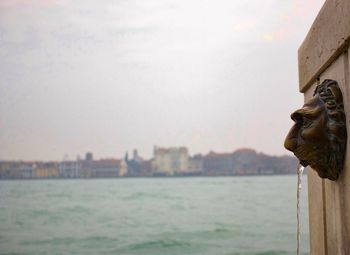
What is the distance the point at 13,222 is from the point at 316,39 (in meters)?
36.2

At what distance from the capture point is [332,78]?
250 cm

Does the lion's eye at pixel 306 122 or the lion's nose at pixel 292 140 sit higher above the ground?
the lion's eye at pixel 306 122

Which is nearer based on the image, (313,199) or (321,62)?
(321,62)

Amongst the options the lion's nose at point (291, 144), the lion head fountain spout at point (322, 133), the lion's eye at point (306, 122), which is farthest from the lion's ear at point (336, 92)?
the lion's nose at point (291, 144)

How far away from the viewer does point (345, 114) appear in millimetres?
2258

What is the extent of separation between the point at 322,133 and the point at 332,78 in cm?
40

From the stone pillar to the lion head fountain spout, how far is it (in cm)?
4

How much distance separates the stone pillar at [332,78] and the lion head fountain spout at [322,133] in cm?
4

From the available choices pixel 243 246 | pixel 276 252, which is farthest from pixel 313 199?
pixel 243 246

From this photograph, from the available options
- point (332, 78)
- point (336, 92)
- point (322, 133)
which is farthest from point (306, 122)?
point (332, 78)

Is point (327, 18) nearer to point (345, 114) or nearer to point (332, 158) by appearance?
point (345, 114)

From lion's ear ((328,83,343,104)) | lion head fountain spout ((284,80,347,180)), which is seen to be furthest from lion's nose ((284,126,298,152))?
lion's ear ((328,83,343,104))

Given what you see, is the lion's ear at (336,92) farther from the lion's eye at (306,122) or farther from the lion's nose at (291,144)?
the lion's nose at (291,144)

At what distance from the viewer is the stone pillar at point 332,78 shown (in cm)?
226
